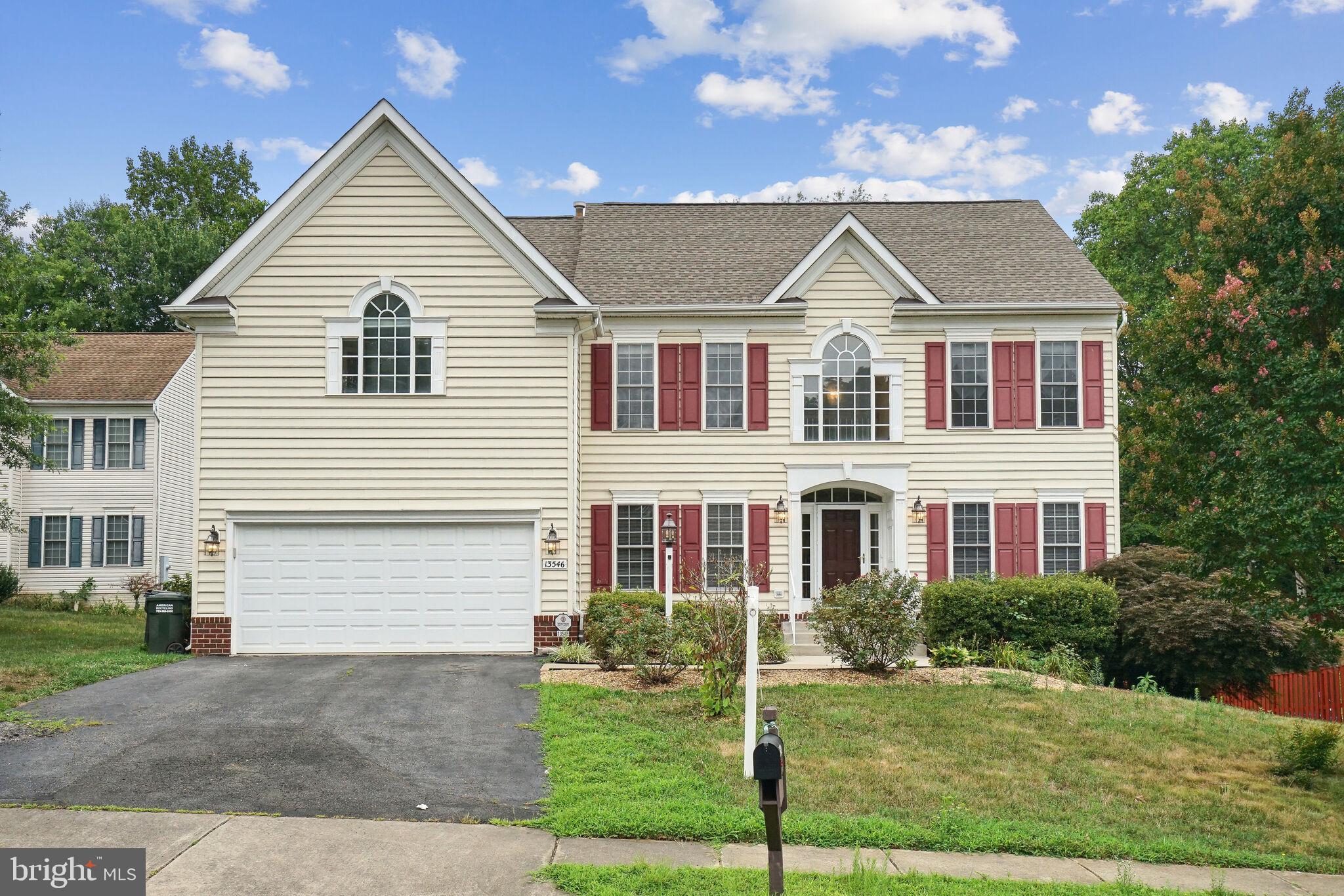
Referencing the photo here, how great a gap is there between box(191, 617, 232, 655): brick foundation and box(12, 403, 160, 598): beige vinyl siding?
14097mm

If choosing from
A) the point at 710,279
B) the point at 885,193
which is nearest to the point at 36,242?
the point at 710,279

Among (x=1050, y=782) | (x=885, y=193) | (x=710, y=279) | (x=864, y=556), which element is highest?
(x=885, y=193)

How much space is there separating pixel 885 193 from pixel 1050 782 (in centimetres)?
3624

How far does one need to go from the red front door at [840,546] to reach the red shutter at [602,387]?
445 cm

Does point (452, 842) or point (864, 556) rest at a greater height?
point (864, 556)

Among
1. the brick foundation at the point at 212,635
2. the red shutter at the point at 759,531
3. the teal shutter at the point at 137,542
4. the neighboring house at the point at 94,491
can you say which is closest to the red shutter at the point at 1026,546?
the red shutter at the point at 759,531

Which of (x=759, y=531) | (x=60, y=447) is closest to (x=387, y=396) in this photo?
(x=759, y=531)

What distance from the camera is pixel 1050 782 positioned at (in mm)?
8820

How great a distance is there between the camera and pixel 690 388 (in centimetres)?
1861

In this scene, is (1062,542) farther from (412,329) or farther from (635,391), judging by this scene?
(412,329)

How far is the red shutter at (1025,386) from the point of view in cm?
1866

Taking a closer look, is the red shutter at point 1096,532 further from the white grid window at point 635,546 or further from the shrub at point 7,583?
the shrub at point 7,583

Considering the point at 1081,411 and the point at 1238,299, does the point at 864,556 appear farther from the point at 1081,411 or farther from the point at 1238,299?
the point at 1238,299

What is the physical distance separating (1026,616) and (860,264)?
7022 millimetres
